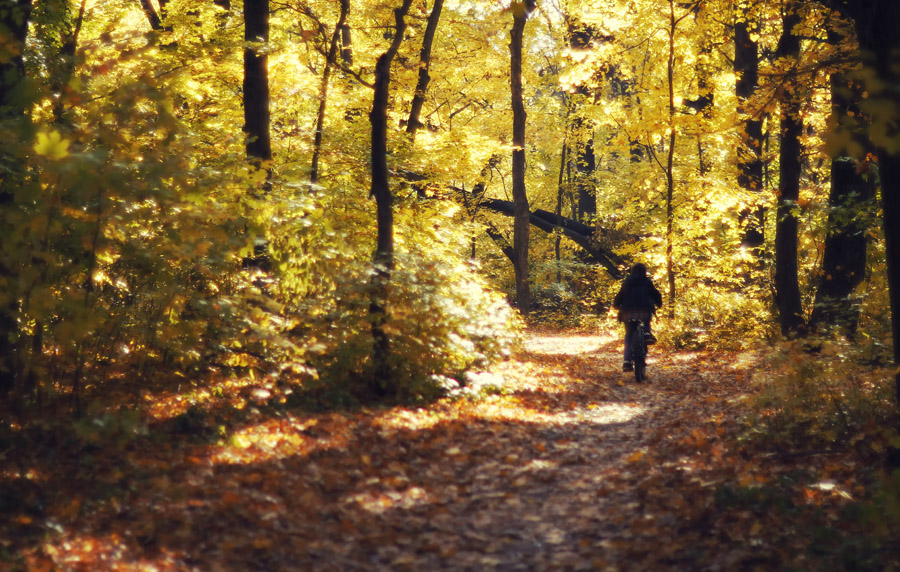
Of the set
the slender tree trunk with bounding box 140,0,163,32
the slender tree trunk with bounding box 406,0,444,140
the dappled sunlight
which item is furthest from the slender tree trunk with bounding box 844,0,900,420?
the slender tree trunk with bounding box 140,0,163,32

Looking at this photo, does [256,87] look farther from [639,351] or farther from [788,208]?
[788,208]

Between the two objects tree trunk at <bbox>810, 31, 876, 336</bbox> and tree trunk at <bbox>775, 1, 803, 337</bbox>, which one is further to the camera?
tree trunk at <bbox>775, 1, 803, 337</bbox>

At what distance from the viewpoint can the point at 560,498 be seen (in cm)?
613

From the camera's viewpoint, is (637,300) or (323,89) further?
(323,89)

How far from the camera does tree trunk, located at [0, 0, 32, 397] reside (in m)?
6.33

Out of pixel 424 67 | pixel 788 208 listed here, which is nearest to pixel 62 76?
pixel 424 67

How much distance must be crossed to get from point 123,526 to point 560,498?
130 inches

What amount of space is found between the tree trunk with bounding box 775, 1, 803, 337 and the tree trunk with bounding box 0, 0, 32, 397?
35.7ft

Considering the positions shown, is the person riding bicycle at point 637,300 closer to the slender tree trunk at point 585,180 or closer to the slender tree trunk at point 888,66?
the slender tree trunk at point 888,66

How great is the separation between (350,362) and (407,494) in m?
3.11

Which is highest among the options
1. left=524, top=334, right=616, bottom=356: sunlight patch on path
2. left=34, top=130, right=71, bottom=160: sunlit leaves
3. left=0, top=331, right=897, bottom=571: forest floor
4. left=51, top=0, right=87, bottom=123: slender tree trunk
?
left=51, top=0, right=87, bottom=123: slender tree trunk

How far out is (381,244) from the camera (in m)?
9.41

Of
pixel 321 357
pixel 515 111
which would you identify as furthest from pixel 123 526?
pixel 515 111

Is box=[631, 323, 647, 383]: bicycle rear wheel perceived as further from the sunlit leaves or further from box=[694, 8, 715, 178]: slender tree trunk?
the sunlit leaves
